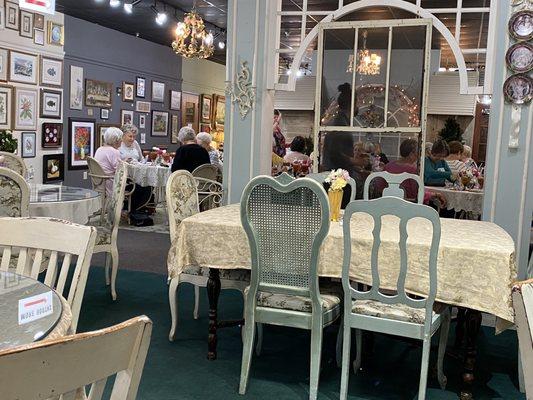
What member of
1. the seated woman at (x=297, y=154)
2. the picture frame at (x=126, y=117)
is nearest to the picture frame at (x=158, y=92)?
the picture frame at (x=126, y=117)

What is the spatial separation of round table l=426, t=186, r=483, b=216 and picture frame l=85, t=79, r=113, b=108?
21.3 feet

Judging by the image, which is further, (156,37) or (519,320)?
(156,37)

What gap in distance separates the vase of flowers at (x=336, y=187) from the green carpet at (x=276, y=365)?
2.71 feet

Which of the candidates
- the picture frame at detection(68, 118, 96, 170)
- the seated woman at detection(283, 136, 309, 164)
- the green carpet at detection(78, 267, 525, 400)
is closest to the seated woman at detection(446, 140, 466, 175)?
the seated woman at detection(283, 136, 309, 164)

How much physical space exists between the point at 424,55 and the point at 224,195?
2.01 m

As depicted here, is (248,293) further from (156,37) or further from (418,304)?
(156,37)


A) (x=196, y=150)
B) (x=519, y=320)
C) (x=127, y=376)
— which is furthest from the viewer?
(x=196, y=150)

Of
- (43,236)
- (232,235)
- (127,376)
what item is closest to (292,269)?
(232,235)

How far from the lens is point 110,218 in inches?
175

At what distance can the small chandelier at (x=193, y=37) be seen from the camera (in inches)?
297

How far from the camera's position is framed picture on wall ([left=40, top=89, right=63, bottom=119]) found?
758cm

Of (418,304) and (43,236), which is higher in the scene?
(43,236)

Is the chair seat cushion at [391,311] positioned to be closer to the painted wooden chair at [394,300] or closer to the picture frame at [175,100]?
the painted wooden chair at [394,300]

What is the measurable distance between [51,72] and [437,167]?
5.05m
